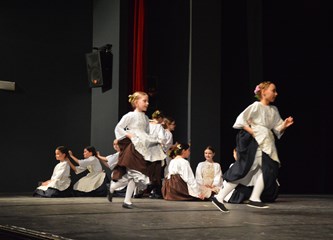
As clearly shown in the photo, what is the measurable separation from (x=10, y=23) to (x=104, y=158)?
101 inches

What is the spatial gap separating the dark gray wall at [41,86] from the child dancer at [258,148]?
432 centimetres

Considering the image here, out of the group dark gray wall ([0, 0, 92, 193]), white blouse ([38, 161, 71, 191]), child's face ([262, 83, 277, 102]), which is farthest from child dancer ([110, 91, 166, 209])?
dark gray wall ([0, 0, 92, 193])

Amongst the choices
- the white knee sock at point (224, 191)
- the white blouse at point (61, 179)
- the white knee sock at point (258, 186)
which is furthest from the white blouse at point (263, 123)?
the white blouse at point (61, 179)

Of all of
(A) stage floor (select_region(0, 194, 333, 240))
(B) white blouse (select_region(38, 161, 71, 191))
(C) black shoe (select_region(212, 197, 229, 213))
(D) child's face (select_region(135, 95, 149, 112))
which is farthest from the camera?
(B) white blouse (select_region(38, 161, 71, 191))

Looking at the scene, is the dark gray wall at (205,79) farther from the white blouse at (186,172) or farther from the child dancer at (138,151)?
the child dancer at (138,151)

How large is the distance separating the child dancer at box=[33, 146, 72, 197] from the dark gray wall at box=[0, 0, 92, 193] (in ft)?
3.52

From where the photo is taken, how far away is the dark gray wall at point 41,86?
27.6ft

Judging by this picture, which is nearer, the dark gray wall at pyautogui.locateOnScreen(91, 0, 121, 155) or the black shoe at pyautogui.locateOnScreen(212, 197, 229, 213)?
the black shoe at pyautogui.locateOnScreen(212, 197, 229, 213)

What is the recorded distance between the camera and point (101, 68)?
8.12 meters

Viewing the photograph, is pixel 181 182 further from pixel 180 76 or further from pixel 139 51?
pixel 180 76

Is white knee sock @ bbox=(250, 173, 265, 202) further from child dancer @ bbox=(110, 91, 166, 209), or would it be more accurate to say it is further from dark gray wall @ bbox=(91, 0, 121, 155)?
dark gray wall @ bbox=(91, 0, 121, 155)

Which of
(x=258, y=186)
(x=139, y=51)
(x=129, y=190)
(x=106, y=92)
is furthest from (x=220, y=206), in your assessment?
(x=106, y=92)

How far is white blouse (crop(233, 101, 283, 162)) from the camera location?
16.0 feet

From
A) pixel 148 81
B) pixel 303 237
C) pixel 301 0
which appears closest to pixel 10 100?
pixel 148 81
